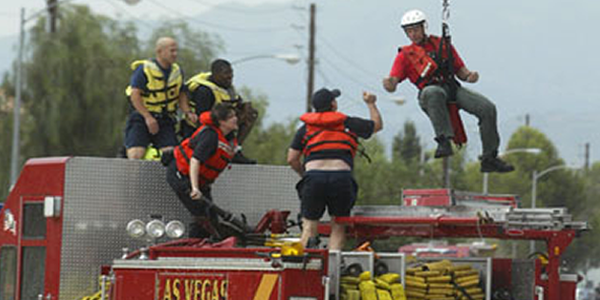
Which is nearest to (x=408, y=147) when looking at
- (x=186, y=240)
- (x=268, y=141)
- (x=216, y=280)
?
(x=268, y=141)

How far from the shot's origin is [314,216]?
10461mm

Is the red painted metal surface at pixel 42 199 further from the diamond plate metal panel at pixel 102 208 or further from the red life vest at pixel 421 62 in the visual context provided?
the red life vest at pixel 421 62

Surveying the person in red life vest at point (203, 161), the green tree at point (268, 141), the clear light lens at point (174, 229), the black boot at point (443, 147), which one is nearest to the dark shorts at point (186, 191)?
the person in red life vest at point (203, 161)

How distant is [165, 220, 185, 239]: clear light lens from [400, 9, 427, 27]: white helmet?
2.39 meters

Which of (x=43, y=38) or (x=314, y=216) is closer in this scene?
(x=314, y=216)

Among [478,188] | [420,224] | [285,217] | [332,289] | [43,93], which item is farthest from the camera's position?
[478,188]

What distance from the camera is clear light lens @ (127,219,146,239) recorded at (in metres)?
10.9

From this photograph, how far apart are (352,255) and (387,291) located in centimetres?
45

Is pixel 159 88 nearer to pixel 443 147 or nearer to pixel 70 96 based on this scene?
pixel 443 147

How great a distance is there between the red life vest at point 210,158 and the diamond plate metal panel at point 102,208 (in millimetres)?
564

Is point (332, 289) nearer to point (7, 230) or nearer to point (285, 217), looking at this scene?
point (285, 217)

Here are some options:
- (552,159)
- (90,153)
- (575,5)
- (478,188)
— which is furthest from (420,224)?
(552,159)

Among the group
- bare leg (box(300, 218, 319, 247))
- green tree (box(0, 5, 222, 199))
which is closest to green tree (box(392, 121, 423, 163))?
green tree (box(0, 5, 222, 199))

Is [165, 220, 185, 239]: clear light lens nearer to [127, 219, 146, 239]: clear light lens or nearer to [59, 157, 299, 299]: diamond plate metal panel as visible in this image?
[127, 219, 146, 239]: clear light lens
